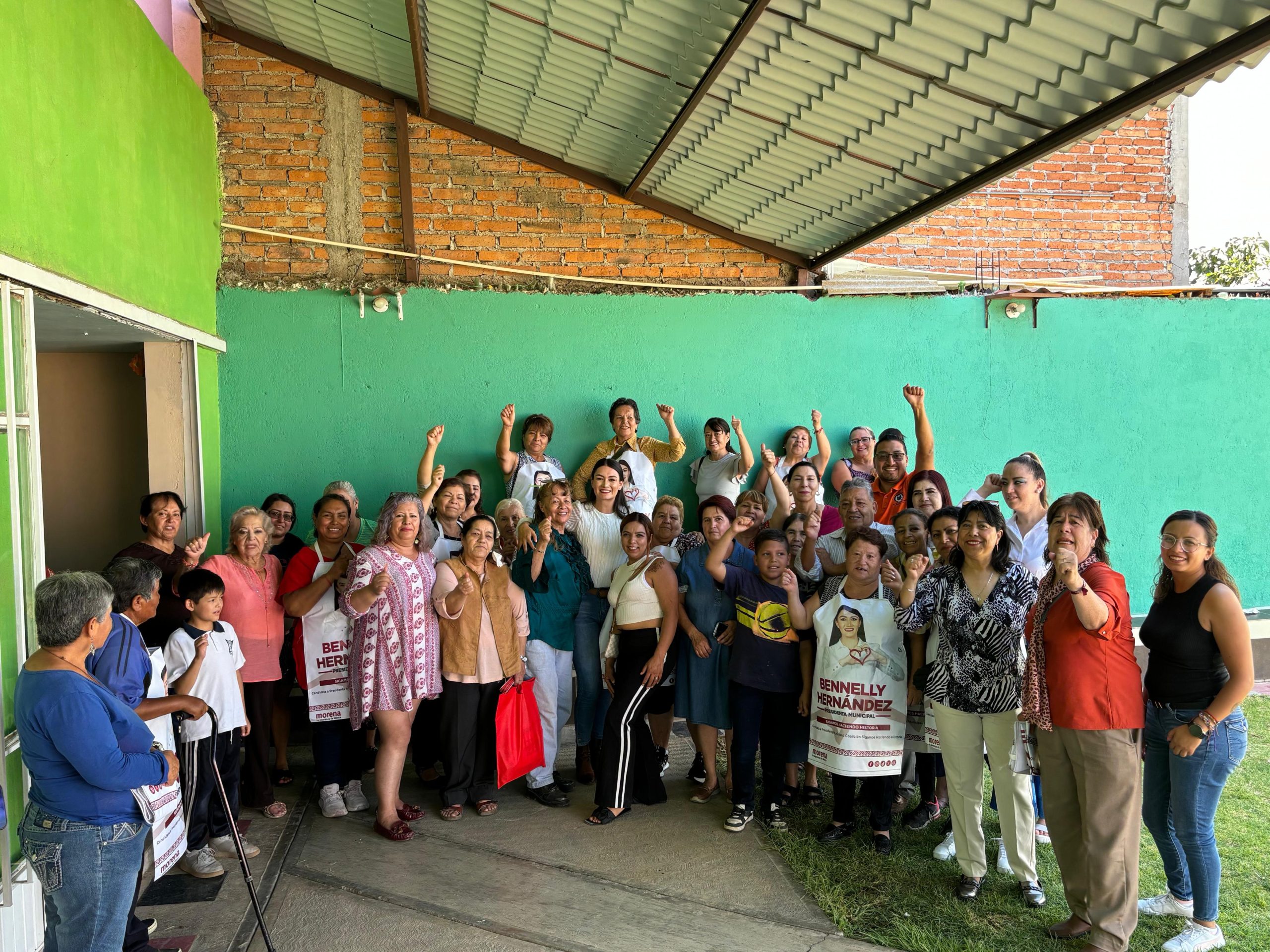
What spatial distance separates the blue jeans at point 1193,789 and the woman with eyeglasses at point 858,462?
3079mm

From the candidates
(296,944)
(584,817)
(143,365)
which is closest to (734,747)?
(584,817)

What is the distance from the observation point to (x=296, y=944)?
11.2ft

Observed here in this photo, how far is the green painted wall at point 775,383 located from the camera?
6.25 metres

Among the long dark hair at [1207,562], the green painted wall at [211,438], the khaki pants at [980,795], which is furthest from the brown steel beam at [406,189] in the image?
the long dark hair at [1207,562]

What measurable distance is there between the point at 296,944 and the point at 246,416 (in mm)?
3748

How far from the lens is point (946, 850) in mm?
4051

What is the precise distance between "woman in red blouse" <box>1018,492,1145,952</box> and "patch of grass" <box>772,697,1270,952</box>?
199 millimetres

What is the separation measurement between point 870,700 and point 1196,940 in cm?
140

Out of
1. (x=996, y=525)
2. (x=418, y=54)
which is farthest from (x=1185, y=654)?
(x=418, y=54)

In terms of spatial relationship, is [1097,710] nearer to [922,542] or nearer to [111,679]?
[922,542]

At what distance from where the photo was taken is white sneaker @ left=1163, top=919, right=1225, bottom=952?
3.28 meters

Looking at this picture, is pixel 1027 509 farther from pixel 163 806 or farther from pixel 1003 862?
pixel 163 806

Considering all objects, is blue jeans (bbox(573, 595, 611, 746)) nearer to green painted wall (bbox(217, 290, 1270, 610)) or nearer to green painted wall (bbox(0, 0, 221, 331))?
green painted wall (bbox(217, 290, 1270, 610))

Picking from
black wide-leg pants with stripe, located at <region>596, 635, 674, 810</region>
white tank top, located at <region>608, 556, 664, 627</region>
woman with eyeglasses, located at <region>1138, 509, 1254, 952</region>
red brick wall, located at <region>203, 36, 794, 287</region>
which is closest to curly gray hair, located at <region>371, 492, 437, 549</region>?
white tank top, located at <region>608, 556, 664, 627</region>
